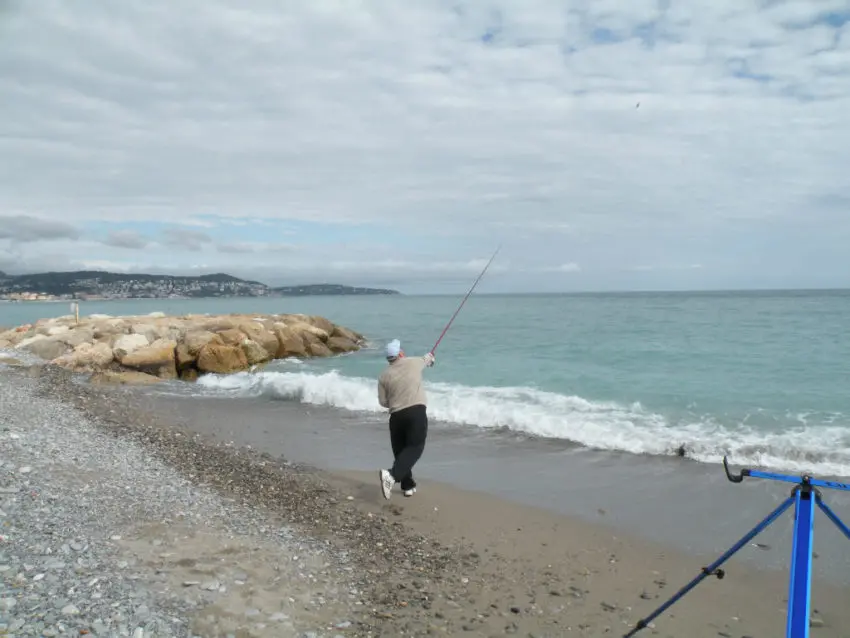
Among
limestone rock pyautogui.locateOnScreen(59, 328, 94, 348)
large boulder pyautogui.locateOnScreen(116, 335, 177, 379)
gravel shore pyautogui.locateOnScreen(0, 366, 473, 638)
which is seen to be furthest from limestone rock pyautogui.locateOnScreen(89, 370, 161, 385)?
gravel shore pyautogui.locateOnScreen(0, 366, 473, 638)

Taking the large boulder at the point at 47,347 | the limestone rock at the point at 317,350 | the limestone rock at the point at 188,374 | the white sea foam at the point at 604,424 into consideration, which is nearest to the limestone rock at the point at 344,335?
the limestone rock at the point at 317,350

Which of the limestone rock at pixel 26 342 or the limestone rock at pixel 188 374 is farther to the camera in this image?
the limestone rock at pixel 26 342

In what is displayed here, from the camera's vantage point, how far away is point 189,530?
5.48 metres

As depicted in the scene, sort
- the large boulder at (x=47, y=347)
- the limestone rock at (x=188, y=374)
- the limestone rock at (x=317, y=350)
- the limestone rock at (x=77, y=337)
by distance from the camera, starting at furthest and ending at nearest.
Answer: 1. the limestone rock at (x=317, y=350)
2. the limestone rock at (x=77, y=337)
3. the large boulder at (x=47, y=347)
4. the limestone rock at (x=188, y=374)

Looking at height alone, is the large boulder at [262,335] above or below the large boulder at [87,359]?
above

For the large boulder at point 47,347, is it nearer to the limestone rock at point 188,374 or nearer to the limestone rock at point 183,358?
the limestone rock at point 183,358

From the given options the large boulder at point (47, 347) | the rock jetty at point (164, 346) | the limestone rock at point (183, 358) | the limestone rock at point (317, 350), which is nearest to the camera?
the rock jetty at point (164, 346)

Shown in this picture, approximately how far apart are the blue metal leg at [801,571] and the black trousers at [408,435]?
4.66 m

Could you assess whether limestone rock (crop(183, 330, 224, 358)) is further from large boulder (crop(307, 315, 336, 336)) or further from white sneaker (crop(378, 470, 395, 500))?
white sneaker (crop(378, 470, 395, 500))

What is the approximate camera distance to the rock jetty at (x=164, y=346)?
19.0 metres

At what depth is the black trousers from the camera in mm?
7250

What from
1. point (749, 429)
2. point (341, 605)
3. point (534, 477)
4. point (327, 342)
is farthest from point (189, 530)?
point (327, 342)

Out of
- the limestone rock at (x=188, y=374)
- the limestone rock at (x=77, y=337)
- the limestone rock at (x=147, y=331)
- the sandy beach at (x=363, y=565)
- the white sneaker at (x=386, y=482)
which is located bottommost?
the limestone rock at (x=188, y=374)

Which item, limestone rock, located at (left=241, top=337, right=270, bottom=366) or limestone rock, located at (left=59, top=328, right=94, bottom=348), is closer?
limestone rock, located at (left=59, top=328, right=94, bottom=348)
